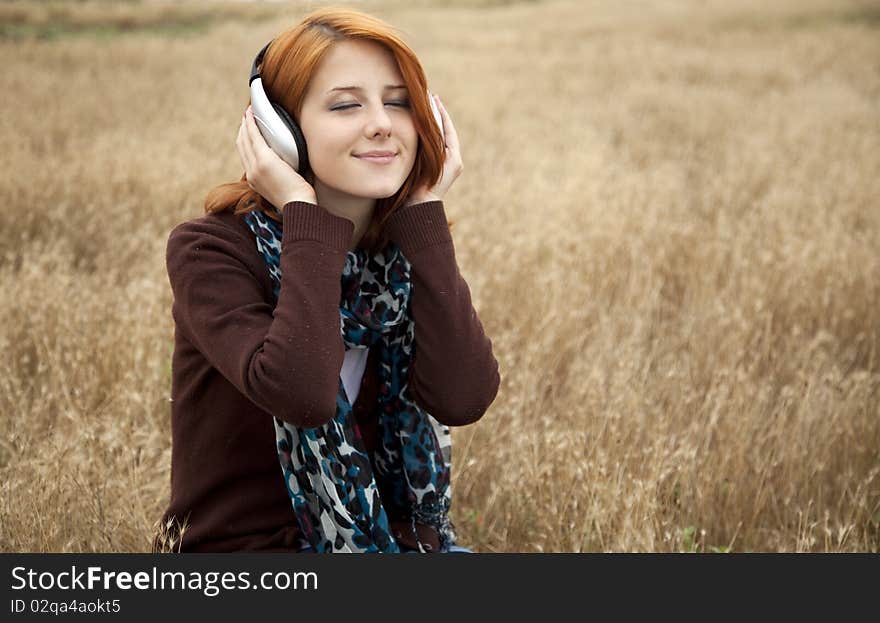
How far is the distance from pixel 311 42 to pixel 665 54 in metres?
14.2

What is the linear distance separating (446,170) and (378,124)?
256 mm

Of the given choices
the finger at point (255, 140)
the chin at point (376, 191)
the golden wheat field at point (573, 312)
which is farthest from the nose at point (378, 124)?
the golden wheat field at point (573, 312)

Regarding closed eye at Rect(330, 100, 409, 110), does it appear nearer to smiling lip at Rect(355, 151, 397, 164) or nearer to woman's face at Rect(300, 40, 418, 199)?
woman's face at Rect(300, 40, 418, 199)

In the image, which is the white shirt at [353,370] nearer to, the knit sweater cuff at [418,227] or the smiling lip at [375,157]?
the knit sweater cuff at [418,227]

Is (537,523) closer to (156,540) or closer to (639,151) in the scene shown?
(156,540)

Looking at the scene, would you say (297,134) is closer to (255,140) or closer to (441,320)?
(255,140)

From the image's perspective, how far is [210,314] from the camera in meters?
1.66

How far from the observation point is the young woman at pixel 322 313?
1.65 meters

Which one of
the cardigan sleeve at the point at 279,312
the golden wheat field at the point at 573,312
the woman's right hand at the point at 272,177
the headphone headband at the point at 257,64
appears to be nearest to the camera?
the cardigan sleeve at the point at 279,312

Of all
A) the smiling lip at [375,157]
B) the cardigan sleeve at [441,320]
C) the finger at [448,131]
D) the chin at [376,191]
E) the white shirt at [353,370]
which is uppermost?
the finger at [448,131]

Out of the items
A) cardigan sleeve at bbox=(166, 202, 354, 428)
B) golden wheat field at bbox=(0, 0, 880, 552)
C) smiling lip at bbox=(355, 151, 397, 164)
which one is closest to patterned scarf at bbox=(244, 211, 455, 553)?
cardigan sleeve at bbox=(166, 202, 354, 428)

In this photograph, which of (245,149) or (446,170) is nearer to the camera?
(245,149)

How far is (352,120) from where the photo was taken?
176 cm

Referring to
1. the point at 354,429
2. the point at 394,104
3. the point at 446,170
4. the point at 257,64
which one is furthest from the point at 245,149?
the point at 354,429
